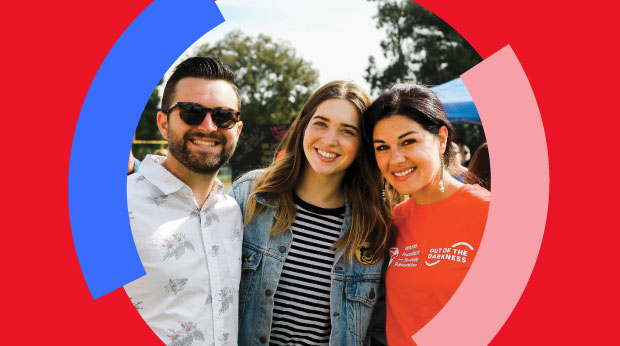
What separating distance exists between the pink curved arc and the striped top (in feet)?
2.16

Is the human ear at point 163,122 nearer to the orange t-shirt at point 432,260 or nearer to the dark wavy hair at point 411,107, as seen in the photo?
the dark wavy hair at point 411,107

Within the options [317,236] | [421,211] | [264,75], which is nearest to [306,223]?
[317,236]

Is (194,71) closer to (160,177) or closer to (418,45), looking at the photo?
(160,177)

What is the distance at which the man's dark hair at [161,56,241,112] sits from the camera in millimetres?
2791

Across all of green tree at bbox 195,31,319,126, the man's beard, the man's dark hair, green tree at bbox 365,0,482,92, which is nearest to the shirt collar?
the man's beard

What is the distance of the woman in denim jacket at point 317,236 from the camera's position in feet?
9.84

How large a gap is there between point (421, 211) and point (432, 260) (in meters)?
0.43

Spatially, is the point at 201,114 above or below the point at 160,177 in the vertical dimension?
above

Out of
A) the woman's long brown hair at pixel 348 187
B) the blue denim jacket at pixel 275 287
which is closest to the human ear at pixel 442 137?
the woman's long brown hair at pixel 348 187

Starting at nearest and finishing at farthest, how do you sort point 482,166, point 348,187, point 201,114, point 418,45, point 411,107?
point 201,114 → point 411,107 → point 348,187 → point 482,166 → point 418,45

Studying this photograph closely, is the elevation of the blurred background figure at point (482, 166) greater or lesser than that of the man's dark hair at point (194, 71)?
greater

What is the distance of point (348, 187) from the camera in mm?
3525

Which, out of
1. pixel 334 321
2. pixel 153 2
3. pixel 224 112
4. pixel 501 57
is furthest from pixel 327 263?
pixel 153 2

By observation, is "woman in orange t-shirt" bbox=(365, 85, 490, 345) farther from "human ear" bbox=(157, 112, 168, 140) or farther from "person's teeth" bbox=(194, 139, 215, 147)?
"human ear" bbox=(157, 112, 168, 140)
